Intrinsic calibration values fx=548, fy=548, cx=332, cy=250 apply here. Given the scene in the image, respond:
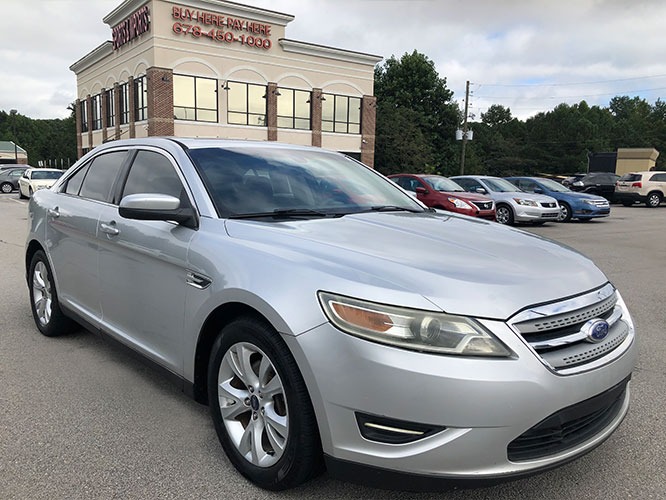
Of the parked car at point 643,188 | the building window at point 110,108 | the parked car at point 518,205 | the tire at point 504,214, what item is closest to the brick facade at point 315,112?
the building window at point 110,108

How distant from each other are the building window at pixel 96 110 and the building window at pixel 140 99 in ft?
27.1

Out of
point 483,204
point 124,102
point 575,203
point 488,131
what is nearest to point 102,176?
point 483,204

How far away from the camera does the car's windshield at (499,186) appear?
1633 centimetres

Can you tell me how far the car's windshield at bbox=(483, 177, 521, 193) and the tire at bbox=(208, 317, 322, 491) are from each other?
14798 mm

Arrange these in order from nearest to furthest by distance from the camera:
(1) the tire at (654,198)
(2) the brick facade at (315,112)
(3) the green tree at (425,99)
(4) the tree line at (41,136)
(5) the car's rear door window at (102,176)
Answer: (5) the car's rear door window at (102,176)
(1) the tire at (654,198)
(2) the brick facade at (315,112)
(3) the green tree at (425,99)
(4) the tree line at (41,136)

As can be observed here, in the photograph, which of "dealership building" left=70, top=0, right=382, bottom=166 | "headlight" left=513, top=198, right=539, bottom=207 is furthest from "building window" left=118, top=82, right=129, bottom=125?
"headlight" left=513, top=198, right=539, bottom=207

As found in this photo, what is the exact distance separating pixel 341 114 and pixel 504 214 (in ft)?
77.8

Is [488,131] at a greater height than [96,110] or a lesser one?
greater

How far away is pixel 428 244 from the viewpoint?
2641 mm

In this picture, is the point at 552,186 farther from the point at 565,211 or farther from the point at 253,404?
the point at 253,404

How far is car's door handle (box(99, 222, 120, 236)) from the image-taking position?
3512mm

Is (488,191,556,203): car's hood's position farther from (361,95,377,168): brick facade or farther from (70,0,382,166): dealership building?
(361,95,377,168): brick facade

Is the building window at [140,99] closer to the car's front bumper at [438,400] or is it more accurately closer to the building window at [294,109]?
the building window at [294,109]

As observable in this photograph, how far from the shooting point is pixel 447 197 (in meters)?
13.7
